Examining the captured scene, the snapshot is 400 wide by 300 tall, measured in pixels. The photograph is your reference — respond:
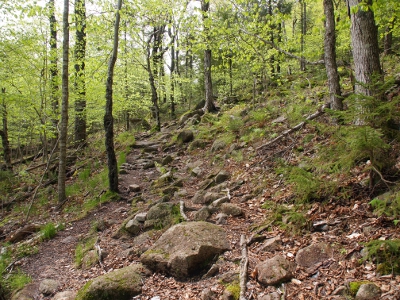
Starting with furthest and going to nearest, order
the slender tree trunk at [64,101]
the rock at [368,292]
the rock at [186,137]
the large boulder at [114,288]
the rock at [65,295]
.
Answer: the rock at [186,137]
the slender tree trunk at [64,101]
the rock at [65,295]
the large boulder at [114,288]
the rock at [368,292]

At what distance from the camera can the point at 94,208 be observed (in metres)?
8.40

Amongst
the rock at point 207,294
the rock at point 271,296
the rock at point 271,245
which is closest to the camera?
the rock at point 271,296

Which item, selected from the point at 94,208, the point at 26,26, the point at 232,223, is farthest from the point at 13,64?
the point at 232,223

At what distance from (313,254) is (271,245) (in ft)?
2.14

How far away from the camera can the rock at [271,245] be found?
12.8 ft

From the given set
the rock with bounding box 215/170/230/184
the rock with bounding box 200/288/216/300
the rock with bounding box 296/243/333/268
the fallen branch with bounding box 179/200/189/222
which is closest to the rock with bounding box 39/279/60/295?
the fallen branch with bounding box 179/200/189/222

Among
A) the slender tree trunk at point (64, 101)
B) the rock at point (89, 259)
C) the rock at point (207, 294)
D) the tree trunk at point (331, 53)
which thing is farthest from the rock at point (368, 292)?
the slender tree trunk at point (64, 101)

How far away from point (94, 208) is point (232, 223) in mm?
5158

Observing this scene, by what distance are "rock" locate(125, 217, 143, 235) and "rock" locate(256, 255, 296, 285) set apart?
3.40 meters

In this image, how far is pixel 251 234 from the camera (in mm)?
4488

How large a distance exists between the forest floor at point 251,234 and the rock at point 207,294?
0.28 feet

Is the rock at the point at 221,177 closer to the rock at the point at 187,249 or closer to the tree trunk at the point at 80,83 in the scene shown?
the rock at the point at 187,249

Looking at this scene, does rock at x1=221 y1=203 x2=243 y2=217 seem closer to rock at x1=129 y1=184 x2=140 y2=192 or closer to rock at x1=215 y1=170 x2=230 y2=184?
rock at x1=215 y1=170 x2=230 y2=184

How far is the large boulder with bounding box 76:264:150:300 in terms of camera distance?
3.78m
